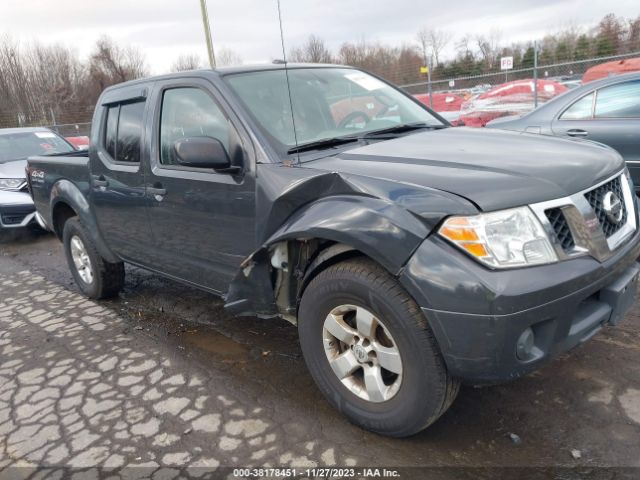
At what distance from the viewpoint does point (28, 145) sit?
8727 millimetres

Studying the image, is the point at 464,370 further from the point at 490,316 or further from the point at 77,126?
the point at 77,126

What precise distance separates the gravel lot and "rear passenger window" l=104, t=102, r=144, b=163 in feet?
4.49

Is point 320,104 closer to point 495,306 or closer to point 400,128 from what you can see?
point 400,128

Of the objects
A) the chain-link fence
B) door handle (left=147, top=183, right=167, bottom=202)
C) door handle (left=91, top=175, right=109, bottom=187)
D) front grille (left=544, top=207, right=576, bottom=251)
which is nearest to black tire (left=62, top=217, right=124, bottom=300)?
door handle (left=91, top=175, right=109, bottom=187)

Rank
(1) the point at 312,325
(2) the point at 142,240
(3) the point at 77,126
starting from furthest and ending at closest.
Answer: (3) the point at 77,126, (2) the point at 142,240, (1) the point at 312,325

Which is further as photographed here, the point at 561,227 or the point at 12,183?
the point at 12,183

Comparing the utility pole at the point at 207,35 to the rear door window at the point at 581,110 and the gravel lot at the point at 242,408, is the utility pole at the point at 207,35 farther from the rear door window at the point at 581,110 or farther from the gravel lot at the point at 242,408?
the rear door window at the point at 581,110

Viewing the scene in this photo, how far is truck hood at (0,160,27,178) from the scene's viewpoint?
7609 mm

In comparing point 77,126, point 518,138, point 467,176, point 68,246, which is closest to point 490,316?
point 467,176

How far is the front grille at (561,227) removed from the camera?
2.16 meters

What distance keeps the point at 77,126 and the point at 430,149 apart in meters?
23.0

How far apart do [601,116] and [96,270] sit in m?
5.09

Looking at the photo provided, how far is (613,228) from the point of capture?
2.45 meters

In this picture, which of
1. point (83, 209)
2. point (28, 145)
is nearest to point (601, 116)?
point (83, 209)
